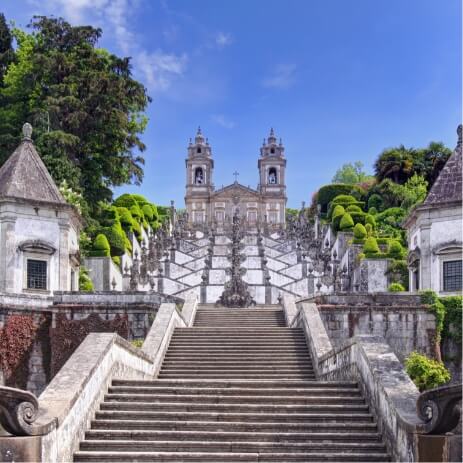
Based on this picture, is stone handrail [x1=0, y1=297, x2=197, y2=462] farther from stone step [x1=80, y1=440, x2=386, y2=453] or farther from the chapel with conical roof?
the chapel with conical roof

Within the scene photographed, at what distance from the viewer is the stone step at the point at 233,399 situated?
11922 millimetres

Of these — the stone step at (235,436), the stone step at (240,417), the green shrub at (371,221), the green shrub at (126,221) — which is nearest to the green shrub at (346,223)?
the green shrub at (371,221)

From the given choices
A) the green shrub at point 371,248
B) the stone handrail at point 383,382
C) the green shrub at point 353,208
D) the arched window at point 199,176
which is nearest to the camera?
the stone handrail at point 383,382

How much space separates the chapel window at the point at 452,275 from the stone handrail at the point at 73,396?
42.4 feet

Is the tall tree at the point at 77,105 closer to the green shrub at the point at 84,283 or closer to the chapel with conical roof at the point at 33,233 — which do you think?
the green shrub at the point at 84,283

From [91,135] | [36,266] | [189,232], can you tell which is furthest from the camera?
[189,232]

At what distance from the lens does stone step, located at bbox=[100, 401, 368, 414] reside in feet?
38.1

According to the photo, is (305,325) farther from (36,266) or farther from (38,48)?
(38,48)

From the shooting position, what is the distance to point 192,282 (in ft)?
146

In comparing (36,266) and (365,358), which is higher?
(36,266)

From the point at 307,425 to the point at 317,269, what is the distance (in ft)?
120

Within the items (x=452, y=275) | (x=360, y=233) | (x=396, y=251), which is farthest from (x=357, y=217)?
(x=452, y=275)

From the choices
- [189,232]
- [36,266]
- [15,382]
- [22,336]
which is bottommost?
[15,382]

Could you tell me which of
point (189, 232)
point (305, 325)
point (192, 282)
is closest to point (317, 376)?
point (305, 325)
